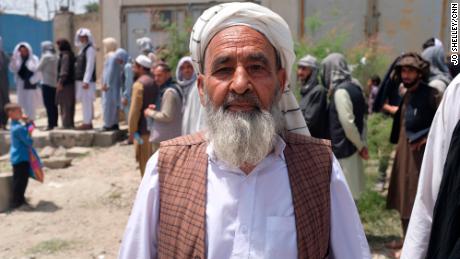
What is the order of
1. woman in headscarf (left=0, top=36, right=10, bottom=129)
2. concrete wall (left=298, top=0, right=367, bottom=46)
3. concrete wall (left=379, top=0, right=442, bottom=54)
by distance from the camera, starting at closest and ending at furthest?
1. woman in headscarf (left=0, top=36, right=10, bottom=129)
2. concrete wall (left=379, top=0, right=442, bottom=54)
3. concrete wall (left=298, top=0, right=367, bottom=46)

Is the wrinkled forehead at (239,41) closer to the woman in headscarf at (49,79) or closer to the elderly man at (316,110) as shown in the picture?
the elderly man at (316,110)

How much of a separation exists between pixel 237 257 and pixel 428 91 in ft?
9.63

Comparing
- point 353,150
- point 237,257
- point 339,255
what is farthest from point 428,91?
point 237,257

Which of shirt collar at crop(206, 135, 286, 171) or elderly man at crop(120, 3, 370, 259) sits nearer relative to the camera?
elderly man at crop(120, 3, 370, 259)

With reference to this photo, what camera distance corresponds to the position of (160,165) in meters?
1.57

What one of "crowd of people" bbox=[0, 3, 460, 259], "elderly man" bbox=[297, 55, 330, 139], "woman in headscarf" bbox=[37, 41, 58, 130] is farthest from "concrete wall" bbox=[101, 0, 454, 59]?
"crowd of people" bbox=[0, 3, 460, 259]

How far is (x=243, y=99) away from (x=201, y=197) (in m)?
0.36

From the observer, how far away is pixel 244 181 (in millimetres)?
1546

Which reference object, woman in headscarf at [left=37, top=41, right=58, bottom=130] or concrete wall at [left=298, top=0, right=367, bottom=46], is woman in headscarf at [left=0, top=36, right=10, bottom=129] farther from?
concrete wall at [left=298, top=0, right=367, bottom=46]

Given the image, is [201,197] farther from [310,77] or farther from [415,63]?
[310,77]

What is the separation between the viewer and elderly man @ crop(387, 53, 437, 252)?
3.78 metres

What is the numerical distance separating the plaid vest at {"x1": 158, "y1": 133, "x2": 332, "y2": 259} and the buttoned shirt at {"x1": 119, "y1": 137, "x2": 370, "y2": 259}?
3cm

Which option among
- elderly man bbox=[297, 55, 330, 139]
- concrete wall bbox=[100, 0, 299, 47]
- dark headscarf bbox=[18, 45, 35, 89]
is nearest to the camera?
elderly man bbox=[297, 55, 330, 139]

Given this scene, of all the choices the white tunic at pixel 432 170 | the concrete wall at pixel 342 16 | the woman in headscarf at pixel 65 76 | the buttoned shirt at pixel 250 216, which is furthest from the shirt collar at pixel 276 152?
the concrete wall at pixel 342 16
